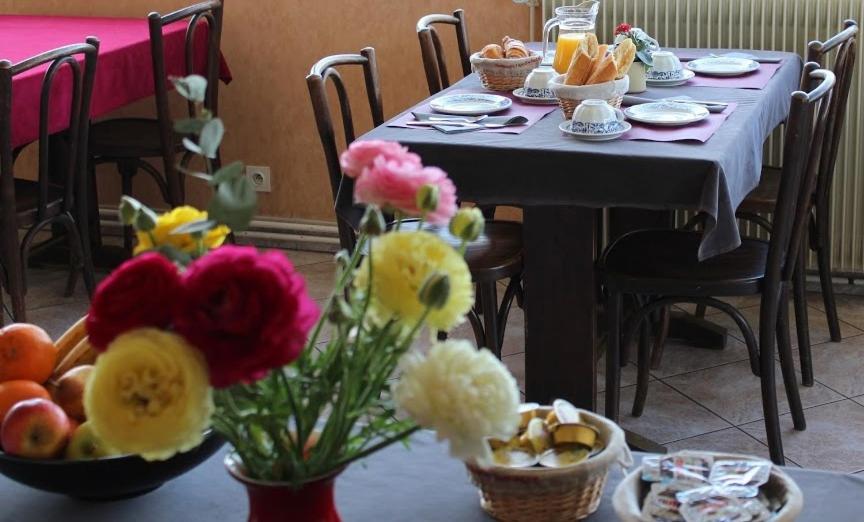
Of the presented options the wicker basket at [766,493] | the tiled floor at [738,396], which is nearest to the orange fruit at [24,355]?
the wicker basket at [766,493]

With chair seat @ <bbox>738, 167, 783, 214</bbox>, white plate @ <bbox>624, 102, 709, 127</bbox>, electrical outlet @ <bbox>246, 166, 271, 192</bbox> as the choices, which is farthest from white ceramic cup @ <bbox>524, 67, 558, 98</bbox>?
electrical outlet @ <bbox>246, 166, 271, 192</bbox>

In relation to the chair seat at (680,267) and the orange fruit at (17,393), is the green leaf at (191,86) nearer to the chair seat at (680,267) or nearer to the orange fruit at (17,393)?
the orange fruit at (17,393)

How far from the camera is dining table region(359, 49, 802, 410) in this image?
7.36 feet

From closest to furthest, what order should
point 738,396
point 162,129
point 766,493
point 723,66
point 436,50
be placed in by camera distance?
1. point 766,493
2. point 738,396
3. point 723,66
4. point 436,50
5. point 162,129

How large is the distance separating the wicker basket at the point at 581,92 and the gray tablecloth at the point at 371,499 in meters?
1.40

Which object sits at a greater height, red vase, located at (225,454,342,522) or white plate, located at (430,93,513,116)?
red vase, located at (225,454,342,522)

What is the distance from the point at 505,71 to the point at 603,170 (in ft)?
2.27

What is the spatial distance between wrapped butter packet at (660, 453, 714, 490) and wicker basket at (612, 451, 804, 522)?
2 cm

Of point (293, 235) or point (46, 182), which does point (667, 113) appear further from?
point (293, 235)

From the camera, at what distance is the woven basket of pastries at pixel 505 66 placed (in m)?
2.91

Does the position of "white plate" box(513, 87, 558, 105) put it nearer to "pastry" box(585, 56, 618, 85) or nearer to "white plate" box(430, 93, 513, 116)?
"white plate" box(430, 93, 513, 116)

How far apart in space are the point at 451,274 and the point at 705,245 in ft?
4.79

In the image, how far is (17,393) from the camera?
1196 millimetres

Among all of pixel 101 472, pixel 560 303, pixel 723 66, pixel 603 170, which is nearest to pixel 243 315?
pixel 101 472
